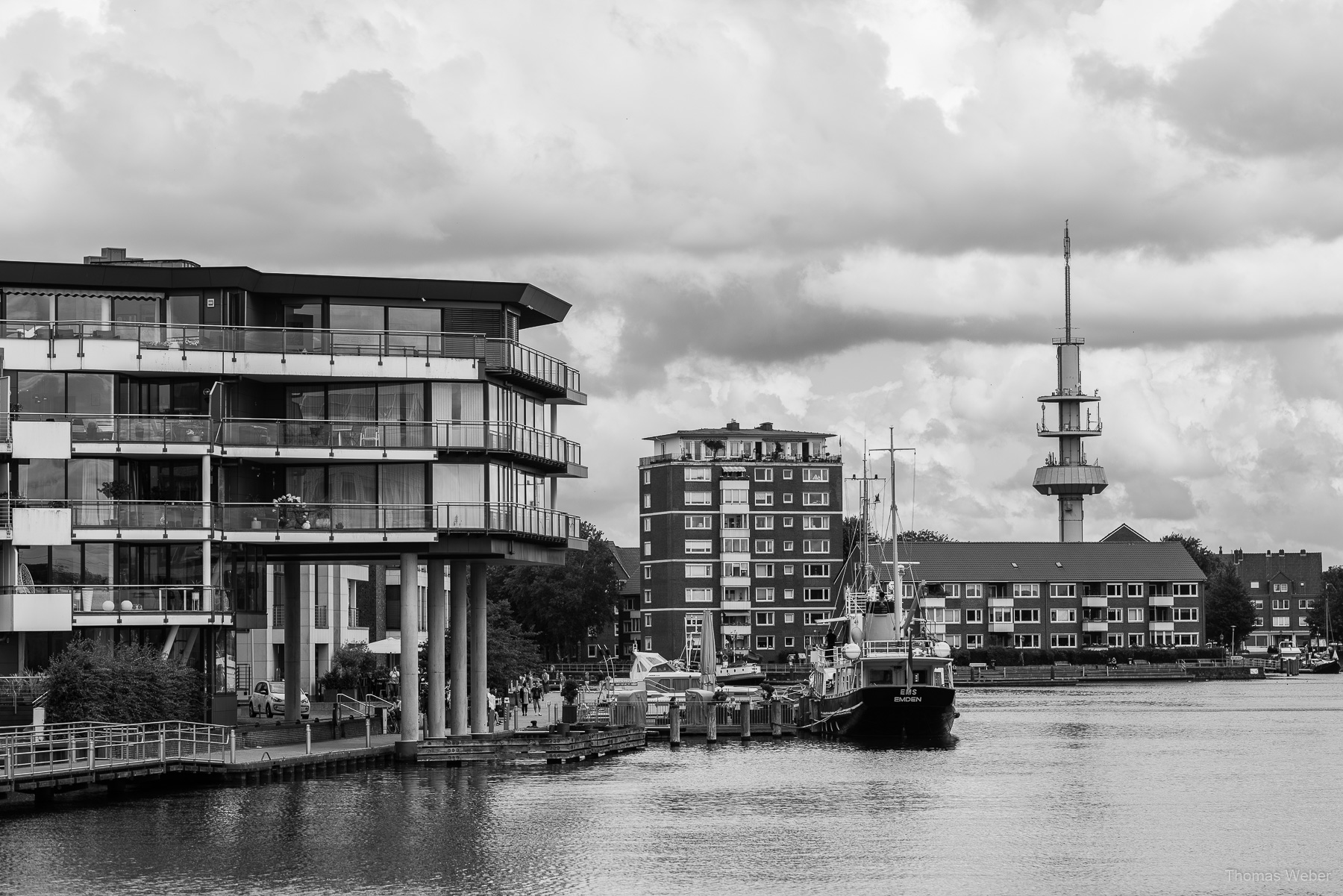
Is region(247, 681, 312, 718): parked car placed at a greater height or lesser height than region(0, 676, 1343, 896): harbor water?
greater

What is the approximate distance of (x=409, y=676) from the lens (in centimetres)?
6569

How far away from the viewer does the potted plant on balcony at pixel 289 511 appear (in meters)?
65.6

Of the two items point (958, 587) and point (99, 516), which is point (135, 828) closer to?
point (99, 516)

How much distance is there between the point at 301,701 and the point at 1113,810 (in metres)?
34.5

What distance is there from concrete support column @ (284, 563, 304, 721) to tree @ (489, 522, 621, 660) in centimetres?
10389

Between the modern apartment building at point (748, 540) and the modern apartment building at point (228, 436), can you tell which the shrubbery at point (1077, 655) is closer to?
the modern apartment building at point (748, 540)

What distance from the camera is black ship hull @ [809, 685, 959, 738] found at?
86.2m

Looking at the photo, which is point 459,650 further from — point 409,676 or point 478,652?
point 409,676

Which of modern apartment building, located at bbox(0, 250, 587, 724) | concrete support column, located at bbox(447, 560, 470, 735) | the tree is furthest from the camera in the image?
the tree

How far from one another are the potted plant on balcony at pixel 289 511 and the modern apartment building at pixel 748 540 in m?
118

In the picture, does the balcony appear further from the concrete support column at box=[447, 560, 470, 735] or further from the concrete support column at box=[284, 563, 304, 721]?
the concrete support column at box=[284, 563, 304, 721]

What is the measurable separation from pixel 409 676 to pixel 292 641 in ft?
27.2

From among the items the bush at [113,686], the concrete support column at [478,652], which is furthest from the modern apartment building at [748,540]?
the bush at [113,686]

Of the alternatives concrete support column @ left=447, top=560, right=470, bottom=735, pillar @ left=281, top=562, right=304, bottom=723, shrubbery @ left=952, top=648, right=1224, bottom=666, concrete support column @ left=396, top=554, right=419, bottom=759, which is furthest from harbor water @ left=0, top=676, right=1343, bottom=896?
shrubbery @ left=952, top=648, right=1224, bottom=666
